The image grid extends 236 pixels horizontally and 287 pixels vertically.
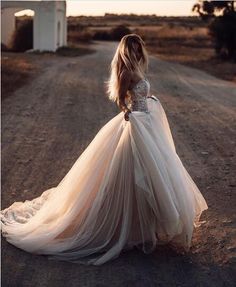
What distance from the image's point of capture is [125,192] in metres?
5.36

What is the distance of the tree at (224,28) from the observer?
3472cm

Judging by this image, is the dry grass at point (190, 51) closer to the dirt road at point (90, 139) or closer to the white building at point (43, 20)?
the dirt road at point (90, 139)

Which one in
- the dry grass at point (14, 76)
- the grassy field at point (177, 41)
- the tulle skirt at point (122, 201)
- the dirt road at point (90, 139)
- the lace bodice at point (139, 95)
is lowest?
Result: the grassy field at point (177, 41)

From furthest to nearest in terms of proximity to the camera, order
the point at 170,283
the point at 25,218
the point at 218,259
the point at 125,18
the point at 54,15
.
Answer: the point at 125,18 → the point at 54,15 → the point at 25,218 → the point at 218,259 → the point at 170,283

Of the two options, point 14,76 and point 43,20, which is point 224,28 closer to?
point 43,20

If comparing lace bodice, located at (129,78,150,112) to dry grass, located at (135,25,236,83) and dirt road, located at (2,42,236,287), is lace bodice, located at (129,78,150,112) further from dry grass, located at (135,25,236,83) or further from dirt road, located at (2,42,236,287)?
dry grass, located at (135,25,236,83)

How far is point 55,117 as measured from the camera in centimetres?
1314

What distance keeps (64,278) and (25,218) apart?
1.45 m

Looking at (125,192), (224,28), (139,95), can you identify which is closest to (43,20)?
(224,28)

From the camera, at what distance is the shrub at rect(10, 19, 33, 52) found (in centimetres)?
3994

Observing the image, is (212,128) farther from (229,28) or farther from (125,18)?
(125,18)

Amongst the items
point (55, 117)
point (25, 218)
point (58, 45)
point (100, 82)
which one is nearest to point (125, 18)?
point (58, 45)

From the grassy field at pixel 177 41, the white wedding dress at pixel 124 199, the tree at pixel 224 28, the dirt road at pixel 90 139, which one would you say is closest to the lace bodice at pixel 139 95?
the white wedding dress at pixel 124 199

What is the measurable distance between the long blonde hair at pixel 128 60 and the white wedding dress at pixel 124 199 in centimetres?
15
